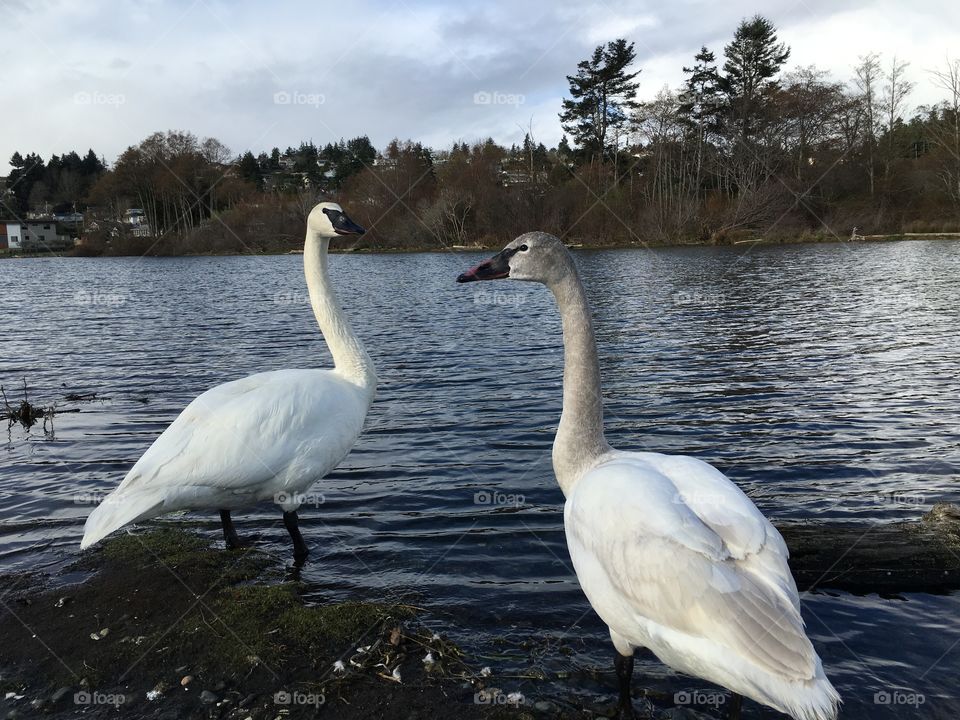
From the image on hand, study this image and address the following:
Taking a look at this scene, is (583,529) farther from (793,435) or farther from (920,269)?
(920,269)

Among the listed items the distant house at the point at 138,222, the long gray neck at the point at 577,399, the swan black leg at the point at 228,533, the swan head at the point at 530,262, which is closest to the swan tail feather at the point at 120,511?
the swan black leg at the point at 228,533

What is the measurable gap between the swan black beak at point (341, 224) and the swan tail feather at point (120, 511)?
2808 millimetres

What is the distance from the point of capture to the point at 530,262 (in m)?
4.27

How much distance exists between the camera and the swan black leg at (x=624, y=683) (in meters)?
3.52

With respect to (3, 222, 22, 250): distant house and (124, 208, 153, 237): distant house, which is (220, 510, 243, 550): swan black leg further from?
(3, 222, 22, 250): distant house

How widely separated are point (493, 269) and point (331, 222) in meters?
2.60

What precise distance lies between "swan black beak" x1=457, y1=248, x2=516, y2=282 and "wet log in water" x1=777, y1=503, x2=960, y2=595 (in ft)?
9.09

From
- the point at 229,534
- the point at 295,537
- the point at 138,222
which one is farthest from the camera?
the point at 138,222

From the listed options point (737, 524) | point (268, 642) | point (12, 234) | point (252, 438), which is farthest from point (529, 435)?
point (12, 234)

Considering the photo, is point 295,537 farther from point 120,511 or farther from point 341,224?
point 341,224

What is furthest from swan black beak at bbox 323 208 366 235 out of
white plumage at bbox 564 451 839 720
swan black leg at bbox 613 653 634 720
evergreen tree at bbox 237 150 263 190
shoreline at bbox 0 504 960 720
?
evergreen tree at bbox 237 150 263 190

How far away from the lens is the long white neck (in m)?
5.87

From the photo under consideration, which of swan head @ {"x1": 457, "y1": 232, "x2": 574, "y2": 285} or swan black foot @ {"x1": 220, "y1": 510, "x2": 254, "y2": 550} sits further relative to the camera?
swan black foot @ {"x1": 220, "y1": 510, "x2": 254, "y2": 550}

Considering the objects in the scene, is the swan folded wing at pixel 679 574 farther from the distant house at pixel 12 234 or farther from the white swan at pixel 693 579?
the distant house at pixel 12 234
